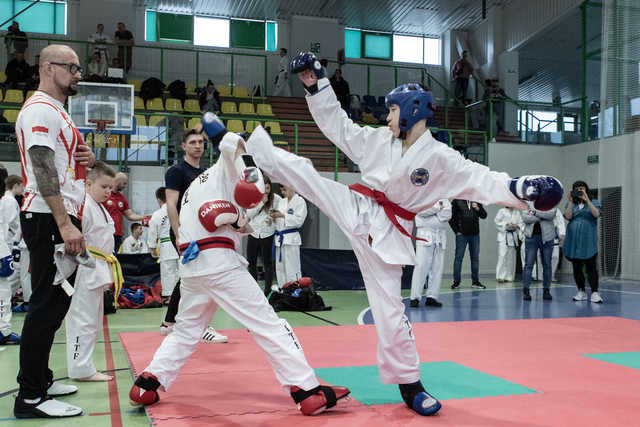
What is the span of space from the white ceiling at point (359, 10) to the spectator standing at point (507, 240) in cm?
880

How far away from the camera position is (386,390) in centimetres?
354

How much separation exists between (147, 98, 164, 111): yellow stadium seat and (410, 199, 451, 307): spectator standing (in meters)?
9.88

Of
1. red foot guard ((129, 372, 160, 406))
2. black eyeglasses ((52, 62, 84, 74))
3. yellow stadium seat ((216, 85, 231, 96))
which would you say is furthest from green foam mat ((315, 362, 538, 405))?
yellow stadium seat ((216, 85, 231, 96))

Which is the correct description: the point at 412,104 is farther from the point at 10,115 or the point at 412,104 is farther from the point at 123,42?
the point at 123,42

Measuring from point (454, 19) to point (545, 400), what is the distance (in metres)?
18.2

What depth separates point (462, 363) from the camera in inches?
170

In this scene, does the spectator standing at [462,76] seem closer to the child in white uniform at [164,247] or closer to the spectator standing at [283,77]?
the spectator standing at [283,77]

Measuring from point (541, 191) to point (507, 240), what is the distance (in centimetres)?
1003

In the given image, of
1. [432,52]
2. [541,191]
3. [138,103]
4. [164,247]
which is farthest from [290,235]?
[432,52]

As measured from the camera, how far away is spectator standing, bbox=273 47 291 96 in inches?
720

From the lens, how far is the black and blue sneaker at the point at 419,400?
2.99 meters

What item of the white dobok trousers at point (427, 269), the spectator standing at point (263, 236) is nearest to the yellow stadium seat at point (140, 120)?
the spectator standing at point (263, 236)

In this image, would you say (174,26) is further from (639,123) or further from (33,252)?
(33,252)

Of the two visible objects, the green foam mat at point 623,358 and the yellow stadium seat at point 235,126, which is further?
the yellow stadium seat at point 235,126
